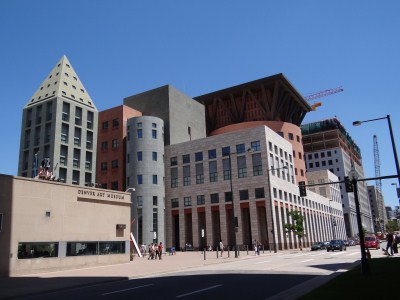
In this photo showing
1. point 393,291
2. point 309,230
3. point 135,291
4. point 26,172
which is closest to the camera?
point 393,291

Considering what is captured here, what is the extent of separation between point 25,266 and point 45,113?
50204 mm

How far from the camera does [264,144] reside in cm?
6781

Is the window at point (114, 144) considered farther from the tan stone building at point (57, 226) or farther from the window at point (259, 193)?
the tan stone building at point (57, 226)

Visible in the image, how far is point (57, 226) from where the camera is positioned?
2830 cm

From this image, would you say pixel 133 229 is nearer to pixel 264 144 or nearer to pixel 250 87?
pixel 264 144

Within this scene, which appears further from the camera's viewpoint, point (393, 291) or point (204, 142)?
point (204, 142)

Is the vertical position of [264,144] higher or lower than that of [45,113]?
lower

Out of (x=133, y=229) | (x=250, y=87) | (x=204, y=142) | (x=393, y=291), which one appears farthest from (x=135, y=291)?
(x=250, y=87)

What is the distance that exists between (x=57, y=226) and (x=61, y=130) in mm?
44792

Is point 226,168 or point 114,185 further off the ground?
point 226,168

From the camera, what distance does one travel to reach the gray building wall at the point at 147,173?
221 ft

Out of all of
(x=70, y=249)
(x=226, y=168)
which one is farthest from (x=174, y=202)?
(x=70, y=249)

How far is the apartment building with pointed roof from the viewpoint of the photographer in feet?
224

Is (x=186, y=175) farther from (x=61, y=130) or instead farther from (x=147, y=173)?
(x=61, y=130)
